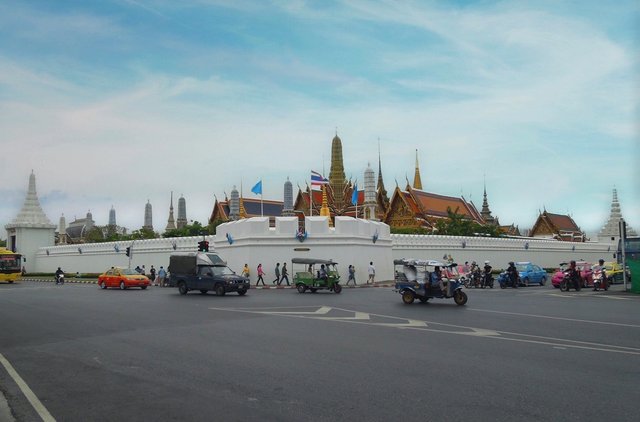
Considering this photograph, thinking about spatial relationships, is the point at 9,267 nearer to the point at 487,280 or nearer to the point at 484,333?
the point at 487,280

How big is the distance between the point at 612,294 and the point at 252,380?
21.1 m

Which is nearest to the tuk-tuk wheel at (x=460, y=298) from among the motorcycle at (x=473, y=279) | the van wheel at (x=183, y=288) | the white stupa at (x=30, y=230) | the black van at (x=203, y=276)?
the black van at (x=203, y=276)

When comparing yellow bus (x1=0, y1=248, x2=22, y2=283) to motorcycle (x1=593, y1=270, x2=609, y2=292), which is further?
yellow bus (x1=0, y1=248, x2=22, y2=283)

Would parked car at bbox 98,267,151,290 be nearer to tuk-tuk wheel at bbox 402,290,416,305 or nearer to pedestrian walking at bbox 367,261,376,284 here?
pedestrian walking at bbox 367,261,376,284

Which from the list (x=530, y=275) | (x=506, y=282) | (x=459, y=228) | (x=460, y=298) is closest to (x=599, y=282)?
(x=506, y=282)

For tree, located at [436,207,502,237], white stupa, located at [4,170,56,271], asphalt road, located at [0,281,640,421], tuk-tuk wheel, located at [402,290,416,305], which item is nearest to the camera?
asphalt road, located at [0,281,640,421]

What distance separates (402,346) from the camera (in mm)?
10391

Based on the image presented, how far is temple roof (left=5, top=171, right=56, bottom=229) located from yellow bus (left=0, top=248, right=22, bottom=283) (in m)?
18.1

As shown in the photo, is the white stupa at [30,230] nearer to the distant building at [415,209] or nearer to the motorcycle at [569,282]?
the distant building at [415,209]

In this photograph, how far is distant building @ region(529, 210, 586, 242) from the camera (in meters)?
79.4

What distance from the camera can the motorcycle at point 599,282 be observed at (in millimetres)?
27750

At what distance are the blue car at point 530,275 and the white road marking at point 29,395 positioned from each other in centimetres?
3095

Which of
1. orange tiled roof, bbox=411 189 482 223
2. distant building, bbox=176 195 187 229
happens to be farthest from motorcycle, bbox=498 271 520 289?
distant building, bbox=176 195 187 229

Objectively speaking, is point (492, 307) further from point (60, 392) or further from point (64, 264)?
point (64, 264)
